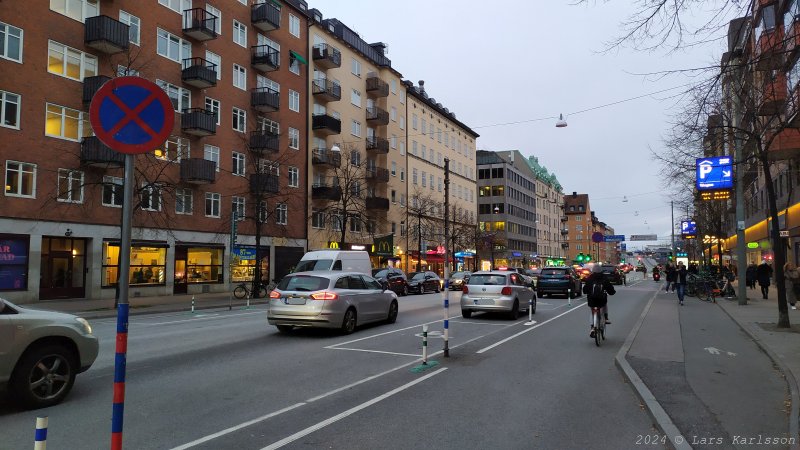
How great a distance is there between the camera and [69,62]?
25.5m

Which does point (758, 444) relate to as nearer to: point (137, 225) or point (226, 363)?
point (226, 363)

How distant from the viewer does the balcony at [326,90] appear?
43031mm

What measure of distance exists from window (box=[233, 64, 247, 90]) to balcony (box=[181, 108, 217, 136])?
507 cm

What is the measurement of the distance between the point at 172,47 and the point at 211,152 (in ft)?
21.0

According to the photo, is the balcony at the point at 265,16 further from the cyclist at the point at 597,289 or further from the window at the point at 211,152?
the cyclist at the point at 597,289

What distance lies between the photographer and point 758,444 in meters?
5.23

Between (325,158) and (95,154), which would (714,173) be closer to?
(95,154)


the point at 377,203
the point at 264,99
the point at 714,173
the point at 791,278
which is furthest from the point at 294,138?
the point at 791,278


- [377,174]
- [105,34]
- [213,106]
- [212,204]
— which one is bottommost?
[212,204]

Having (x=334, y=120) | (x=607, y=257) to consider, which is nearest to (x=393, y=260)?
(x=334, y=120)

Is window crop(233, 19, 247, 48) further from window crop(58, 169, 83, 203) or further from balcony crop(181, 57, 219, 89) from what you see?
window crop(58, 169, 83, 203)

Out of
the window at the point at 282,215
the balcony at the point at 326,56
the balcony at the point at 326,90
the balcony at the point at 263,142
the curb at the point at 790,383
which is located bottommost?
the curb at the point at 790,383

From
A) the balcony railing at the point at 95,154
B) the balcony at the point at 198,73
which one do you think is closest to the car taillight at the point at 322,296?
the balcony railing at the point at 95,154

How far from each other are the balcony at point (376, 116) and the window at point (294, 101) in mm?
10677
